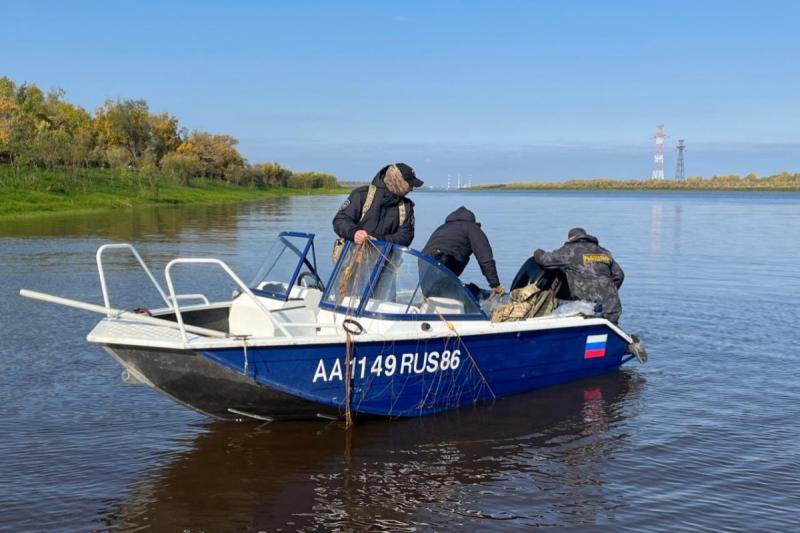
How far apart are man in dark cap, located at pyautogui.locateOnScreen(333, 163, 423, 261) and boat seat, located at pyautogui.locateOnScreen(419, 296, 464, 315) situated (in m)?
0.77

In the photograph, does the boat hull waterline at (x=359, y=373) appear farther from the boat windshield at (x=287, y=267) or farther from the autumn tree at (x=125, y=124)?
the autumn tree at (x=125, y=124)

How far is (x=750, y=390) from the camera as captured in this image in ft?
30.2

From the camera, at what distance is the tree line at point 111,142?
155 ft

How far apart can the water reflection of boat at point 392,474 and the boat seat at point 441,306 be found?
1127 mm

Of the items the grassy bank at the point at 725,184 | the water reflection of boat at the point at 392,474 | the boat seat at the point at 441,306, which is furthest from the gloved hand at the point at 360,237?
the grassy bank at the point at 725,184

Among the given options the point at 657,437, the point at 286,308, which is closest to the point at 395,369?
the point at 286,308

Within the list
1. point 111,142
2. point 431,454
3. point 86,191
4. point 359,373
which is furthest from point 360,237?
point 111,142

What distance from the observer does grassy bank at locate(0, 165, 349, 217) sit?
39656mm

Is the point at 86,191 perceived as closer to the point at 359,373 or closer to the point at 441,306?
the point at 441,306

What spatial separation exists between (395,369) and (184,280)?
10.7m

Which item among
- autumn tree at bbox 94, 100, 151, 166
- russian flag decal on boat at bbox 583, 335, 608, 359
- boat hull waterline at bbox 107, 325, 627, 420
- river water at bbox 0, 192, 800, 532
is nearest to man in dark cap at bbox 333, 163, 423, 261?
boat hull waterline at bbox 107, 325, 627, 420

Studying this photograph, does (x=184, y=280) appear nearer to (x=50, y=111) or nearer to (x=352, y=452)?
(x=352, y=452)

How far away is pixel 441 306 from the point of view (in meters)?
8.01

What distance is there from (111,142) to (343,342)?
240ft
